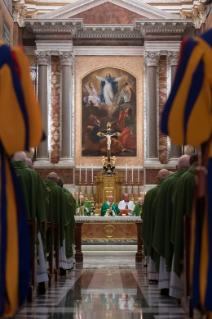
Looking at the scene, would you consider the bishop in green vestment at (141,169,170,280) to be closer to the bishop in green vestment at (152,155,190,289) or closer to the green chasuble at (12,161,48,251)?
the bishop in green vestment at (152,155,190,289)

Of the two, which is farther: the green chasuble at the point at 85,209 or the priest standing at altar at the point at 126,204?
the priest standing at altar at the point at 126,204

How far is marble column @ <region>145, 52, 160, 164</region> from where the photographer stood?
21.1m

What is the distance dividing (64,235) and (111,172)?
9634 millimetres

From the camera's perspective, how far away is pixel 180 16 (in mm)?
22141

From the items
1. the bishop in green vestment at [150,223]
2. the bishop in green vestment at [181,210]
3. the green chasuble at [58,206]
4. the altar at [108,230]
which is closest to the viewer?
the bishop in green vestment at [181,210]

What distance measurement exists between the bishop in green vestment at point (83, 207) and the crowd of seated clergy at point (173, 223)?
8.64 m

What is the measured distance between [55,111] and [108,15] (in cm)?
400

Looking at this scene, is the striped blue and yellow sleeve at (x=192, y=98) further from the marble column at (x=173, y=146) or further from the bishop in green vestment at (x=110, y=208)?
the marble column at (x=173, y=146)

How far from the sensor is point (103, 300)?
24.3ft

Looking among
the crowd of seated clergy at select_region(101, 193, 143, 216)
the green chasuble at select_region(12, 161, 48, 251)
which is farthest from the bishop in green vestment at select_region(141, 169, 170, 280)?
the crowd of seated clergy at select_region(101, 193, 143, 216)

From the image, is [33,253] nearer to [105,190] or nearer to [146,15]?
[105,190]

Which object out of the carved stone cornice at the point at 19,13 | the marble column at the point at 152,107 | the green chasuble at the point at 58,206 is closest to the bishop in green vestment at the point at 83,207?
the marble column at the point at 152,107

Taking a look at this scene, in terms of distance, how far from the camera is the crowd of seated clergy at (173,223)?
6.45 metres

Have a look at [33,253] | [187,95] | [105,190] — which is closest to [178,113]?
[187,95]
